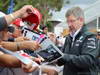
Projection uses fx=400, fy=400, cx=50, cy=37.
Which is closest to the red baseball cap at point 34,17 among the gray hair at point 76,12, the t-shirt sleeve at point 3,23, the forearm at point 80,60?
the t-shirt sleeve at point 3,23

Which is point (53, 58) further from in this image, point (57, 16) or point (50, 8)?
point (57, 16)

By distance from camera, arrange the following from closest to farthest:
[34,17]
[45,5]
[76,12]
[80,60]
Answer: [34,17]
[80,60]
[76,12]
[45,5]

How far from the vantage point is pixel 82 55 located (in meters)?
4.57

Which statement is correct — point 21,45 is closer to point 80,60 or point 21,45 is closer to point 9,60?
point 9,60

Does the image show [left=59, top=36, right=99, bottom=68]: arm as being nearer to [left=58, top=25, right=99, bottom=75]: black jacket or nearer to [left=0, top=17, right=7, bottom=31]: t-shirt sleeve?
[left=58, top=25, right=99, bottom=75]: black jacket

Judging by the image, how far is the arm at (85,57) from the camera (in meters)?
4.54

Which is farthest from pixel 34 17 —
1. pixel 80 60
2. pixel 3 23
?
pixel 80 60

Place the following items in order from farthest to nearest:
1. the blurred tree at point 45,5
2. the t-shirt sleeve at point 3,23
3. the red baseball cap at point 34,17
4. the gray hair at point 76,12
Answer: the blurred tree at point 45,5 → the gray hair at point 76,12 → the red baseball cap at point 34,17 → the t-shirt sleeve at point 3,23

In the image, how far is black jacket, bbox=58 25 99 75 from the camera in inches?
179

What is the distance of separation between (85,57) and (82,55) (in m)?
0.05

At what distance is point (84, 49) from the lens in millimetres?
4574

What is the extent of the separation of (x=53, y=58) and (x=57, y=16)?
46.2 meters

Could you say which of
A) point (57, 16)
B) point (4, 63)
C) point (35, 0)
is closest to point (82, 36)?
point (4, 63)

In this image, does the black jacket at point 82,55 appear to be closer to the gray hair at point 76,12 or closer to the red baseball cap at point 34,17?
the gray hair at point 76,12
